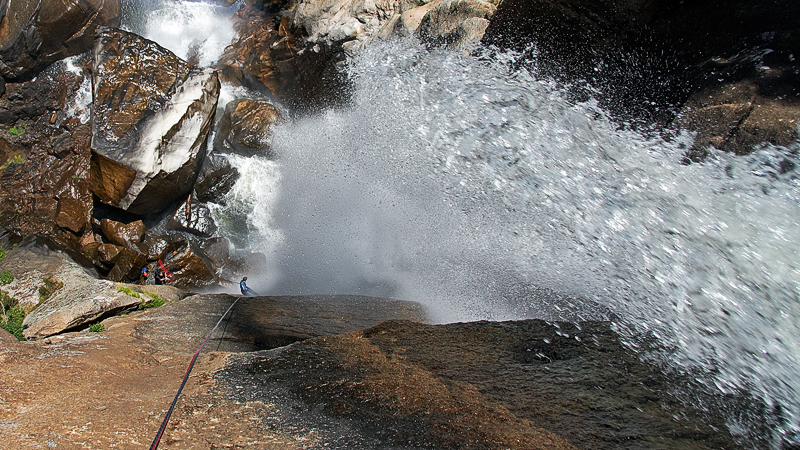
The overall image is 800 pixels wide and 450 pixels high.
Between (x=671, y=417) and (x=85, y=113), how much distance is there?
40.7 feet

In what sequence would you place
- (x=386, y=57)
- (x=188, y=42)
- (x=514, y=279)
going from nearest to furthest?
(x=514, y=279)
(x=386, y=57)
(x=188, y=42)

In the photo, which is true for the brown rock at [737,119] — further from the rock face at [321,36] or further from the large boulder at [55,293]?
the large boulder at [55,293]

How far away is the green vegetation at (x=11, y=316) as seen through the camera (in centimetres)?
536

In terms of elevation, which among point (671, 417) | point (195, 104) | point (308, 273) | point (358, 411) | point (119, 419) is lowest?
point (308, 273)

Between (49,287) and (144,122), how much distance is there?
403 centimetres

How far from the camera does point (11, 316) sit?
19.3ft

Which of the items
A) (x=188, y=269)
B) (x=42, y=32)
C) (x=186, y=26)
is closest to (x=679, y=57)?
(x=188, y=269)

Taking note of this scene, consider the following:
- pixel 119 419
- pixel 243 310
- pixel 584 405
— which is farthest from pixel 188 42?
pixel 584 405

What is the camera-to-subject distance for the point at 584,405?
3311 millimetres

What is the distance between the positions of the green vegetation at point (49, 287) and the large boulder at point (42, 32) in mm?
6291

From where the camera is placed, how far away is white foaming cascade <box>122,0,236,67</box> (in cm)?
1262

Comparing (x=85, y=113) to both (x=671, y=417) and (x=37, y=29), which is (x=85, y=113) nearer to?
(x=37, y=29)

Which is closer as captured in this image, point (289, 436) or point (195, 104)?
point (289, 436)

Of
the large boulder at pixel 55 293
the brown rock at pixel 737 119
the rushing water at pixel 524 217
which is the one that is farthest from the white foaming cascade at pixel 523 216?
the large boulder at pixel 55 293
